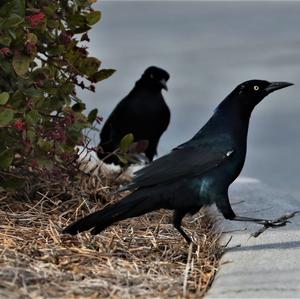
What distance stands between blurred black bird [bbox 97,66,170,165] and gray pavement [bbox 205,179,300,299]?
7.90 feet

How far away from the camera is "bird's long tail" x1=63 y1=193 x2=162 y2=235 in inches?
187

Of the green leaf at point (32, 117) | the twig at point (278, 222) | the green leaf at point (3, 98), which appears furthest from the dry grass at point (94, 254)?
the green leaf at point (3, 98)

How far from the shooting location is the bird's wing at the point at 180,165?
4914mm

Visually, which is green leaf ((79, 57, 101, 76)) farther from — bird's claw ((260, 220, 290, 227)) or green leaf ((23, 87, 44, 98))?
bird's claw ((260, 220, 290, 227))

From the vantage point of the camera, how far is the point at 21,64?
516 centimetres

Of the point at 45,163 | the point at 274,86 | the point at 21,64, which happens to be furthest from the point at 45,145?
the point at 274,86

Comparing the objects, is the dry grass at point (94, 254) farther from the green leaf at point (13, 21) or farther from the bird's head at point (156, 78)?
the bird's head at point (156, 78)

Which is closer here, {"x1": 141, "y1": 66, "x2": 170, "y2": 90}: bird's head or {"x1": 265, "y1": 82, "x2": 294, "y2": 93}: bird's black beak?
{"x1": 265, "y1": 82, "x2": 294, "y2": 93}: bird's black beak

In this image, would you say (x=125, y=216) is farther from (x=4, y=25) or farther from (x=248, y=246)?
(x=4, y=25)

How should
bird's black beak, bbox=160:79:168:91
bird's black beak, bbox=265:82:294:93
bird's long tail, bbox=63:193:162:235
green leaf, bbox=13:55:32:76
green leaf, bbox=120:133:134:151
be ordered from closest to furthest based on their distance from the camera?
bird's long tail, bbox=63:193:162:235, green leaf, bbox=13:55:32:76, bird's black beak, bbox=265:82:294:93, green leaf, bbox=120:133:134:151, bird's black beak, bbox=160:79:168:91

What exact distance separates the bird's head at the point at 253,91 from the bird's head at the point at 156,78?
3.65 metres

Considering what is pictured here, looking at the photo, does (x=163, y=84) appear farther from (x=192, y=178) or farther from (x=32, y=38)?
(x=192, y=178)

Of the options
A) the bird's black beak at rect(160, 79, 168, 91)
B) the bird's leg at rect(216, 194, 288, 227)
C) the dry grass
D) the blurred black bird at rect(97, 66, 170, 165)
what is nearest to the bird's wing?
the bird's leg at rect(216, 194, 288, 227)

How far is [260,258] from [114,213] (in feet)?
2.16
